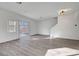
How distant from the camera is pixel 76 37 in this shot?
901 centimetres

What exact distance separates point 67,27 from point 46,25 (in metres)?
2.26

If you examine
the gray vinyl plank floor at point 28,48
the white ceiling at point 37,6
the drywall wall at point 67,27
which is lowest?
the gray vinyl plank floor at point 28,48

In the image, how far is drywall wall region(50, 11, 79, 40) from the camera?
29.8 ft

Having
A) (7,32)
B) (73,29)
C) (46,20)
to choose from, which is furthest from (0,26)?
(73,29)

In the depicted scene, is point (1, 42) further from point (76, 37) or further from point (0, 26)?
point (76, 37)

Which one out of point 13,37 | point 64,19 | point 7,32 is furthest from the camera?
point 64,19

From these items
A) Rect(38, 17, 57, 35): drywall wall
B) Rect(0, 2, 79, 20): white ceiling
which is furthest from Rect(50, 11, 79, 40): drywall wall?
Rect(0, 2, 79, 20): white ceiling

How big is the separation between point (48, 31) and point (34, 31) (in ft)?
7.04

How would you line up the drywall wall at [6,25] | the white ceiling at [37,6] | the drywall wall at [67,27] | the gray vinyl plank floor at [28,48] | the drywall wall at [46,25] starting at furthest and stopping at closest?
1. the drywall wall at [46,25]
2. the drywall wall at [67,27]
3. the drywall wall at [6,25]
4. the white ceiling at [37,6]
5. the gray vinyl plank floor at [28,48]

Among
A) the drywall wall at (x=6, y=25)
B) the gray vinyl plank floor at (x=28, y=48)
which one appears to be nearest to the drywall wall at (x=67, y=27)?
the gray vinyl plank floor at (x=28, y=48)

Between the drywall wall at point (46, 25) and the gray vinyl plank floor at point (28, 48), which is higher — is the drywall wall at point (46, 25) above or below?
above

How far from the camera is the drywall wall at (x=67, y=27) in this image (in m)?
9.08

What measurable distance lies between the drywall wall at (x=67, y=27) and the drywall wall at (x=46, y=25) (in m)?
0.46

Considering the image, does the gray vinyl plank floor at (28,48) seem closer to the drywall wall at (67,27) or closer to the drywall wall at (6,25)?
the drywall wall at (6,25)
